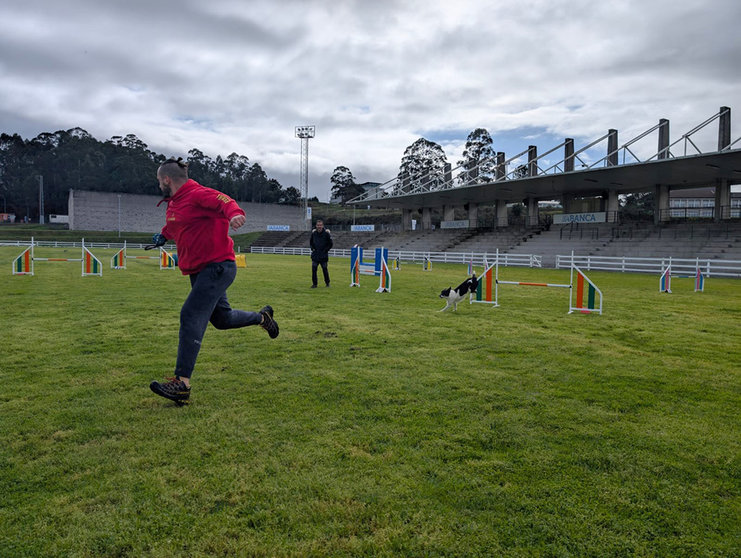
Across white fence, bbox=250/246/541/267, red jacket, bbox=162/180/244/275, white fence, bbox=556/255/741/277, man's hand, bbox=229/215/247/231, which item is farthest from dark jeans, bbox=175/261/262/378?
white fence, bbox=556/255/741/277

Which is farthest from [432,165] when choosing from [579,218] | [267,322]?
[267,322]

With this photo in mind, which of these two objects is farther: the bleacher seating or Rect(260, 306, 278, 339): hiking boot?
the bleacher seating

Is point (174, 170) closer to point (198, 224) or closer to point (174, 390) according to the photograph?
point (198, 224)

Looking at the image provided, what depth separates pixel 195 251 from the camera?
4.26 metres

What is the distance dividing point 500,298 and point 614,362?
288 inches

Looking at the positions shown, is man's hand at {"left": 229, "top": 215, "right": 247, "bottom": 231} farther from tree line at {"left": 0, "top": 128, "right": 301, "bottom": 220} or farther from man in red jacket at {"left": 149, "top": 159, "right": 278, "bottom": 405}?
tree line at {"left": 0, "top": 128, "right": 301, "bottom": 220}

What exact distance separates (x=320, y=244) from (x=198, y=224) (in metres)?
9.87

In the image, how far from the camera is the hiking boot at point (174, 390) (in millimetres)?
4058

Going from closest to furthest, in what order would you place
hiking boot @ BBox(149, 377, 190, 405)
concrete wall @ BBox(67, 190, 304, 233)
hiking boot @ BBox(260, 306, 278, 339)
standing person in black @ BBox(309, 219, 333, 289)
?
hiking boot @ BBox(149, 377, 190, 405) < hiking boot @ BBox(260, 306, 278, 339) < standing person in black @ BBox(309, 219, 333, 289) < concrete wall @ BBox(67, 190, 304, 233)

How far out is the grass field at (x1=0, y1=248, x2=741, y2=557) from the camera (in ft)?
7.73

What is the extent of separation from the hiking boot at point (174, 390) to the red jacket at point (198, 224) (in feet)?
3.22

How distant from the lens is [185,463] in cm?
308

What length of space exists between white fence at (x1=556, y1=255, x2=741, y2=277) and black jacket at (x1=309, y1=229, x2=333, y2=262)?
1758 centimetres

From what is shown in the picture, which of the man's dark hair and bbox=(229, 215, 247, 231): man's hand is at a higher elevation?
the man's dark hair
